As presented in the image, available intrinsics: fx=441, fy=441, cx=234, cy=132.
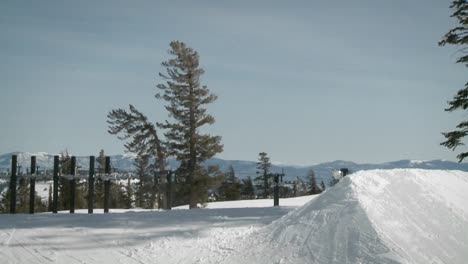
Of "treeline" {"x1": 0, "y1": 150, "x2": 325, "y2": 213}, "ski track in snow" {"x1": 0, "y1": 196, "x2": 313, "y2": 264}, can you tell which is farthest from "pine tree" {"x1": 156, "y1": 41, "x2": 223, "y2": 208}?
"ski track in snow" {"x1": 0, "y1": 196, "x2": 313, "y2": 264}

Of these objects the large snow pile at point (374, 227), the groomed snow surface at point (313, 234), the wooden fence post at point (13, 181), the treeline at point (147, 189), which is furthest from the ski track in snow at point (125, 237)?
the treeline at point (147, 189)

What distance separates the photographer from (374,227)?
281 inches

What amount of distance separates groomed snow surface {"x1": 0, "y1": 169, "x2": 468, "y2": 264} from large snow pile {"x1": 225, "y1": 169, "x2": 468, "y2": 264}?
2 cm

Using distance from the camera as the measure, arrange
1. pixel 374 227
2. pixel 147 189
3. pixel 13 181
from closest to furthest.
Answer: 1. pixel 374 227
2. pixel 13 181
3. pixel 147 189

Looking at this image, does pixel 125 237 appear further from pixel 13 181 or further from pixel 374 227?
pixel 13 181

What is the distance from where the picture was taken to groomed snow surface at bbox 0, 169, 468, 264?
6.90 meters

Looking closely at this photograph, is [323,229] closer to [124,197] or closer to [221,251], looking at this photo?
[221,251]

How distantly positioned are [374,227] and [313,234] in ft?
3.48

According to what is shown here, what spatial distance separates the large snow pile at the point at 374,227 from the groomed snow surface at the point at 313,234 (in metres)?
0.02

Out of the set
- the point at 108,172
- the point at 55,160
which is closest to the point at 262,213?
the point at 108,172

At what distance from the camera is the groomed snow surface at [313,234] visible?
690cm

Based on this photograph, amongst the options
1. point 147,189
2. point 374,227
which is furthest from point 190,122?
point 374,227

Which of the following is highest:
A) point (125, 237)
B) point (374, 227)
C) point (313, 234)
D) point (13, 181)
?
point (13, 181)

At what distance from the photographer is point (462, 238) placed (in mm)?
7324
